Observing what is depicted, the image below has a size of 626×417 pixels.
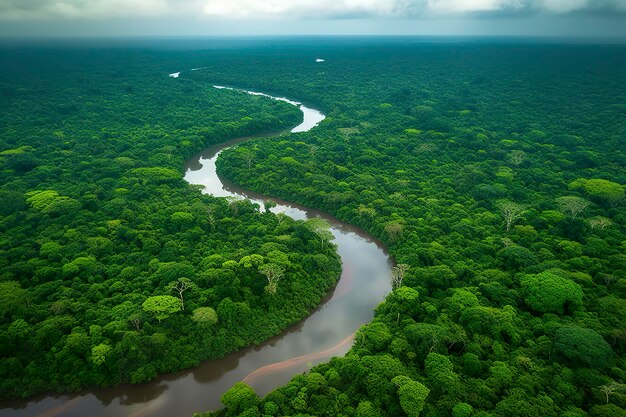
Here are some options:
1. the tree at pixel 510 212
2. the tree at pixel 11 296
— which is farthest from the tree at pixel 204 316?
the tree at pixel 510 212

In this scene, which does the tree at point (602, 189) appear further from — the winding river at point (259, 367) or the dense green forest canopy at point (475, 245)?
the winding river at point (259, 367)

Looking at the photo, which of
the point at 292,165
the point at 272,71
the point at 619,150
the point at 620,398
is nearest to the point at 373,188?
the point at 292,165

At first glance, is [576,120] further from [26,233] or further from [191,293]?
[26,233]

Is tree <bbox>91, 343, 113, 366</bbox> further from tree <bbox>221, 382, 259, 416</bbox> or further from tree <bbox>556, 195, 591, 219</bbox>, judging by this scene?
tree <bbox>556, 195, 591, 219</bbox>

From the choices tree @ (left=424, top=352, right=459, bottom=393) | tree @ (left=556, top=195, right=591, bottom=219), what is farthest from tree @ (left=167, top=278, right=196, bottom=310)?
tree @ (left=556, top=195, right=591, bottom=219)

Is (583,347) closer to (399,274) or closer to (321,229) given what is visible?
(399,274)

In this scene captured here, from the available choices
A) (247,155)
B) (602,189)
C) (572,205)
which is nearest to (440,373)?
(572,205)
